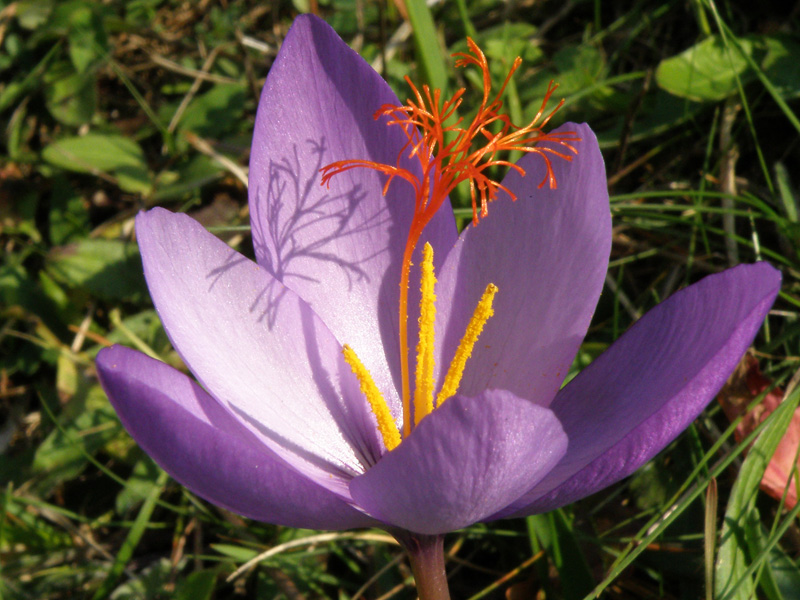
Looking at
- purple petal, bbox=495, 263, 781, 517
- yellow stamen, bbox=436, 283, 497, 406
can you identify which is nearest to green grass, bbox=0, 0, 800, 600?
purple petal, bbox=495, 263, 781, 517

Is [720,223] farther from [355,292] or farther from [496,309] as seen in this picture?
[355,292]

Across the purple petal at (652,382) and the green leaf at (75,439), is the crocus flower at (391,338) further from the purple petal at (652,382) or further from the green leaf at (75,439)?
the green leaf at (75,439)

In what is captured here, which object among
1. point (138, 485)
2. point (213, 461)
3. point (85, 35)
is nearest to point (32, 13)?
point (85, 35)

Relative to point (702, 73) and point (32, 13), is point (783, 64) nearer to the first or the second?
point (702, 73)

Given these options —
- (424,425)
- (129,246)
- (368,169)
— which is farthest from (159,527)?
(424,425)

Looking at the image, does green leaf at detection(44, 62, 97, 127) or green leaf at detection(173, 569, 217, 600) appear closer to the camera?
green leaf at detection(173, 569, 217, 600)

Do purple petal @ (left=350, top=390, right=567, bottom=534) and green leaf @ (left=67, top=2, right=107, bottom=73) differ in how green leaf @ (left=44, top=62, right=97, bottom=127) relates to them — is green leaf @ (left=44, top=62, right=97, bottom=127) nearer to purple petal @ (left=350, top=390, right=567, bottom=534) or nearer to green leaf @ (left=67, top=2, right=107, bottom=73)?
green leaf @ (left=67, top=2, right=107, bottom=73)

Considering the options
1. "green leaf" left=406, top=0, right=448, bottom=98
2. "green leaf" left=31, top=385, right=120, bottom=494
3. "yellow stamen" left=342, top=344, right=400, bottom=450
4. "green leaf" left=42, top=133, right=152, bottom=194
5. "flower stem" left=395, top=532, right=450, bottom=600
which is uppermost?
"green leaf" left=406, top=0, right=448, bottom=98
